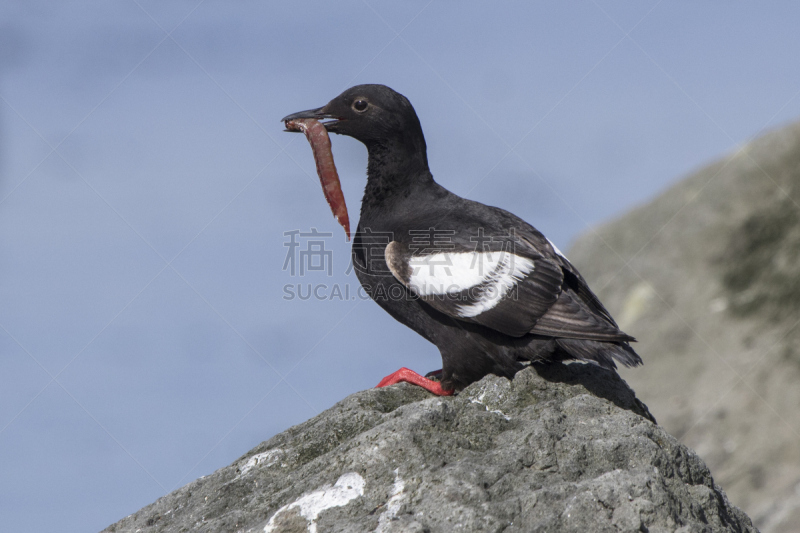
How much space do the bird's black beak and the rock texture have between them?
3273 millimetres

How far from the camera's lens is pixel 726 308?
2122cm

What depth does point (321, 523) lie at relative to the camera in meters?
4.12

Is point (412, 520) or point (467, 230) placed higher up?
point (467, 230)

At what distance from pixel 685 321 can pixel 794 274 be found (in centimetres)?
342

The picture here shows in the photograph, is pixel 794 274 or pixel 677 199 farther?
pixel 677 199

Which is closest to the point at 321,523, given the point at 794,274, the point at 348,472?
the point at 348,472

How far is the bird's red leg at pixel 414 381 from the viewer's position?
20.4 ft

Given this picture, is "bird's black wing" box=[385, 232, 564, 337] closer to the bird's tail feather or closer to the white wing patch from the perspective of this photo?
the white wing patch

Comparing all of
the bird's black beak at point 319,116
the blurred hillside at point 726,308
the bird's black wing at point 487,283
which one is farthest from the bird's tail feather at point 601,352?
the blurred hillside at point 726,308

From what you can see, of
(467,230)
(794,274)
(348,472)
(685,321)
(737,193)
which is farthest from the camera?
(737,193)

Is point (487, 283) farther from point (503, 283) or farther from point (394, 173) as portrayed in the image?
point (394, 173)

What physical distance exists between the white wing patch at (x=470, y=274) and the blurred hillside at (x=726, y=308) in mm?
9711

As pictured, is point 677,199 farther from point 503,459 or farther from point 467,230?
point 503,459

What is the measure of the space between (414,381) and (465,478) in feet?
7.04
